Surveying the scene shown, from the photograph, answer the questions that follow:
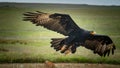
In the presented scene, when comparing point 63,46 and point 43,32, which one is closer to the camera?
point 63,46

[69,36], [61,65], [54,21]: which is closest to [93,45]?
[69,36]

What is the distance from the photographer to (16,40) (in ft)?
14.1

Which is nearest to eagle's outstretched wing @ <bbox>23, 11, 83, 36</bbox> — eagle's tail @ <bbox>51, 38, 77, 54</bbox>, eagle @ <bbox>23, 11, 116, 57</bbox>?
eagle @ <bbox>23, 11, 116, 57</bbox>

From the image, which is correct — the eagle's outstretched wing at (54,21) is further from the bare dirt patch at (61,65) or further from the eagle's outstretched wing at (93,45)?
the bare dirt patch at (61,65)

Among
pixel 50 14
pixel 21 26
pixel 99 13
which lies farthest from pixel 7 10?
pixel 99 13

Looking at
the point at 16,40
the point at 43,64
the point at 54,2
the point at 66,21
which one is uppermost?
the point at 54,2

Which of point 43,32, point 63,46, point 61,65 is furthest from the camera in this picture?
point 43,32

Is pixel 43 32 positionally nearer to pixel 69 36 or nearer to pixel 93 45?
pixel 69 36

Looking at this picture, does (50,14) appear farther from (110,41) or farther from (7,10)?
(110,41)

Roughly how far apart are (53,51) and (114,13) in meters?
1.36

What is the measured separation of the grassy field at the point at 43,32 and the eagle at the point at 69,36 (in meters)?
0.07

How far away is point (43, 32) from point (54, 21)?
0.88 feet

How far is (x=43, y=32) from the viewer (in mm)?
4414

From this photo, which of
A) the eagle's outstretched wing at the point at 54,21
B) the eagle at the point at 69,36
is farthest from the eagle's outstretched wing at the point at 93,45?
the eagle's outstretched wing at the point at 54,21
